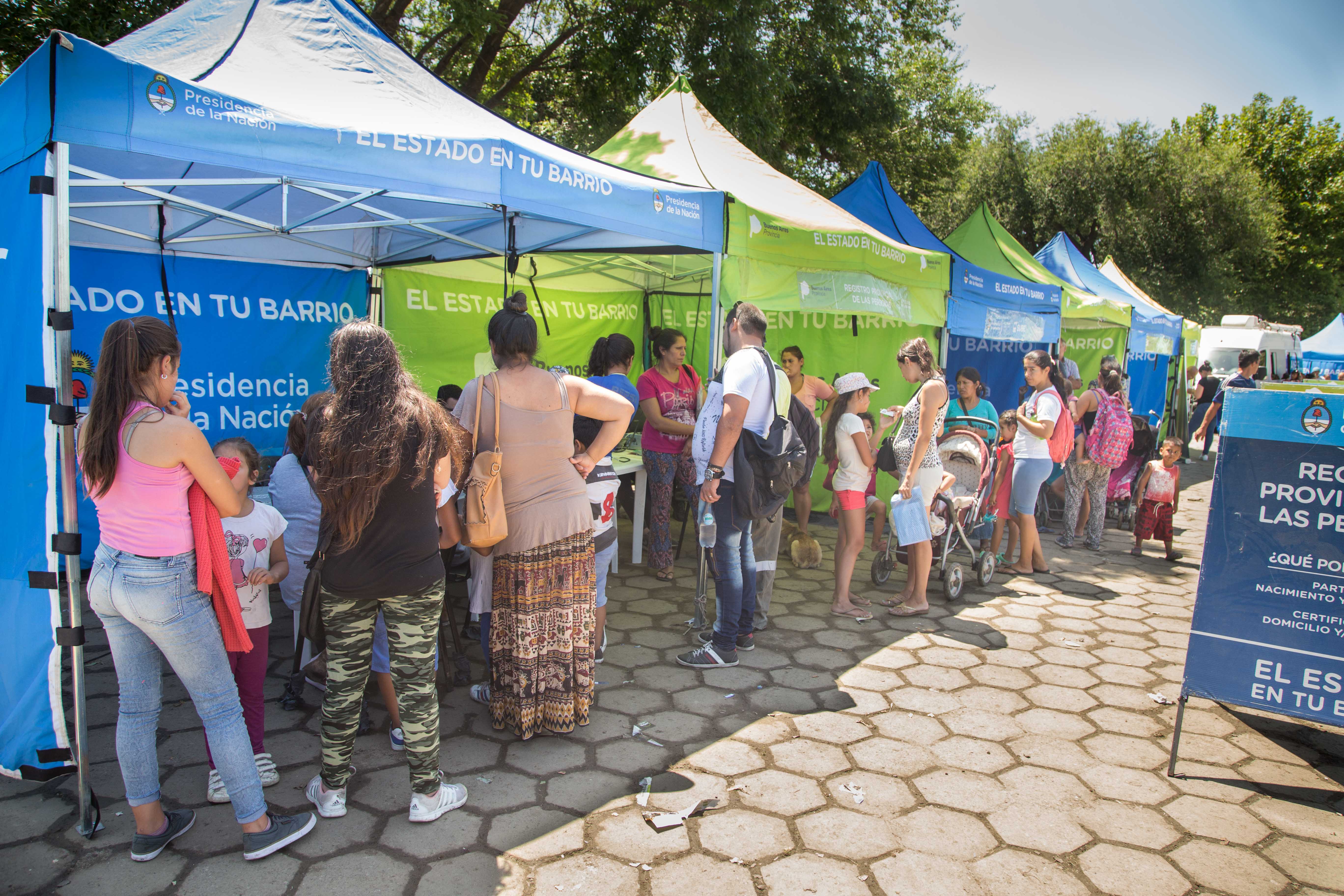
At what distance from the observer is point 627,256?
684cm

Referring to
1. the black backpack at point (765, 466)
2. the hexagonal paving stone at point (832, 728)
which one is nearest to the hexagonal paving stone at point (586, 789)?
the hexagonal paving stone at point (832, 728)

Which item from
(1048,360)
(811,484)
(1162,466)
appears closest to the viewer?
(1048,360)

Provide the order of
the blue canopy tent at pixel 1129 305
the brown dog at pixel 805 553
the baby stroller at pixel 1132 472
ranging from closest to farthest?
the brown dog at pixel 805 553
the baby stroller at pixel 1132 472
the blue canopy tent at pixel 1129 305

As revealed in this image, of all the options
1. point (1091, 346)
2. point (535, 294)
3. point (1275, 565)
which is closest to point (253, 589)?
point (535, 294)

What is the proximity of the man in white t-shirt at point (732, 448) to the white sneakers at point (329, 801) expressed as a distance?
1.89m

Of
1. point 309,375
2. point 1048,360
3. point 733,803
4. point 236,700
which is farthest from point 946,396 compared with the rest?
point 309,375

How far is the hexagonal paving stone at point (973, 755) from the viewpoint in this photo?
10.7 feet

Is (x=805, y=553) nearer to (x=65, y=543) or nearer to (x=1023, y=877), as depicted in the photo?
(x=1023, y=877)

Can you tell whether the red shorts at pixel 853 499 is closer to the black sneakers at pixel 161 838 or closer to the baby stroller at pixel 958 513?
the baby stroller at pixel 958 513

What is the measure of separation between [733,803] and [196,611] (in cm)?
198

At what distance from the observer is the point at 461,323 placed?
277 inches

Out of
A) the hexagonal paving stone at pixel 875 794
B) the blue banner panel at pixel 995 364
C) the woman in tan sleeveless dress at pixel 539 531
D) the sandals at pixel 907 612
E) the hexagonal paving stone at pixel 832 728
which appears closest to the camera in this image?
the hexagonal paving stone at pixel 875 794

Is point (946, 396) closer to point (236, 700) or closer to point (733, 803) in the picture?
point (733, 803)

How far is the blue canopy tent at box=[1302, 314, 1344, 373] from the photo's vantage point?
74.1 feet
